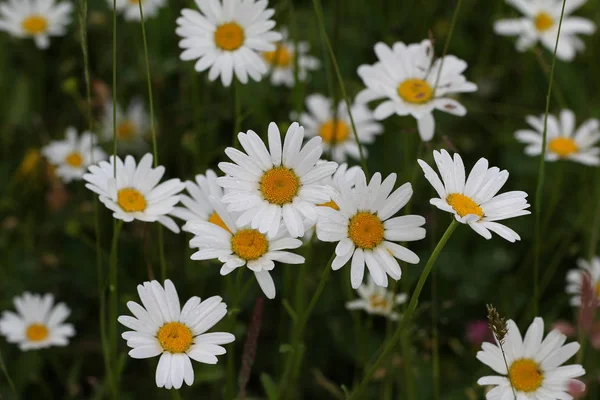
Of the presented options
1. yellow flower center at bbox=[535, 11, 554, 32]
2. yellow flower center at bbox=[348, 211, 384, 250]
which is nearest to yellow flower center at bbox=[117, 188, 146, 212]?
yellow flower center at bbox=[348, 211, 384, 250]

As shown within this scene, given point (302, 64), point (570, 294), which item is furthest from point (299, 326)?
point (302, 64)

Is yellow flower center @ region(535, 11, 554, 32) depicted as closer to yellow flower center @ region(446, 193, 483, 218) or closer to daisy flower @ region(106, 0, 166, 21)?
daisy flower @ region(106, 0, 166, 21)

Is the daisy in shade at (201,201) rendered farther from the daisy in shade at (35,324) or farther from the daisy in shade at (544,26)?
the daisy in shade at (544,26)

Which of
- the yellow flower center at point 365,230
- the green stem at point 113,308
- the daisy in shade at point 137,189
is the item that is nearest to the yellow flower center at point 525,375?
the yellow flower center at point 365,230

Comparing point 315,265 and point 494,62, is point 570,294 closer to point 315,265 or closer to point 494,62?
point 315,265

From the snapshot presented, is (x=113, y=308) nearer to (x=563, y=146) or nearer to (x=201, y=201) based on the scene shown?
(x=201, y=201)
